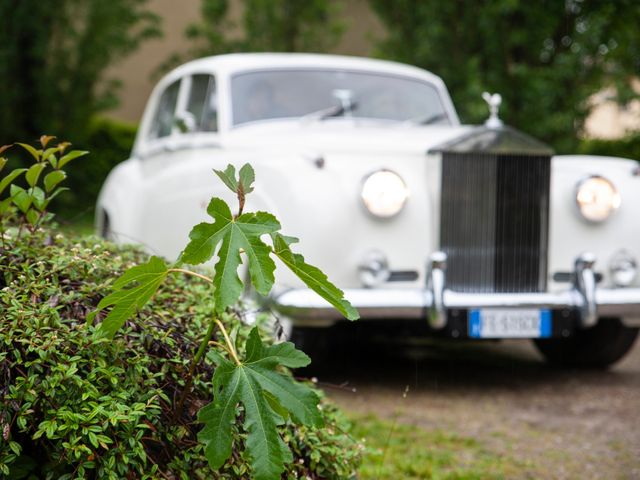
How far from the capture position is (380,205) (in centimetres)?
456

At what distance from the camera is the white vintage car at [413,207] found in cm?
453

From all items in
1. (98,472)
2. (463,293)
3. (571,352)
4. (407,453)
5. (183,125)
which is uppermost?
(183,125)

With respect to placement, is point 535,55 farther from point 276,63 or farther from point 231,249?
point 231,249

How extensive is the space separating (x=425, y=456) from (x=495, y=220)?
67.7 inches

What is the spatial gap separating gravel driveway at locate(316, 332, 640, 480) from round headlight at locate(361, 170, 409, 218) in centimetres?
96

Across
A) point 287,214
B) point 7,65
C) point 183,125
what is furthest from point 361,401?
point 7,65

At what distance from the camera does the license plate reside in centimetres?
465

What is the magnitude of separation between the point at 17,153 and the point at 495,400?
35.0 ft

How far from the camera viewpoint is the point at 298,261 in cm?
195

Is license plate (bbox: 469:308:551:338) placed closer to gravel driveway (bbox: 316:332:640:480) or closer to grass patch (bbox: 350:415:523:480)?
gravel driveway (bbox: 316:332:640:480)

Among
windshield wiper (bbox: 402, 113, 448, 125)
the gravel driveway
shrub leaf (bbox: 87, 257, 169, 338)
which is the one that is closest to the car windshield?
windshield wiper (bbox: 402, 113, 448, 125)

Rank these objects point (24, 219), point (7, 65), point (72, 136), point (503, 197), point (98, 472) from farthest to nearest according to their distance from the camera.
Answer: point (72, 136) → point (7, 65) → point (503, 197) → point (24, 219) → point (98, 472)

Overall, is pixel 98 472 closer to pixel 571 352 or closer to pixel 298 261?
pixel 298 261

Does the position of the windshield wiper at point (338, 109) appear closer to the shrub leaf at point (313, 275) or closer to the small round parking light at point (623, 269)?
the small round parking light at point (623, 269)
